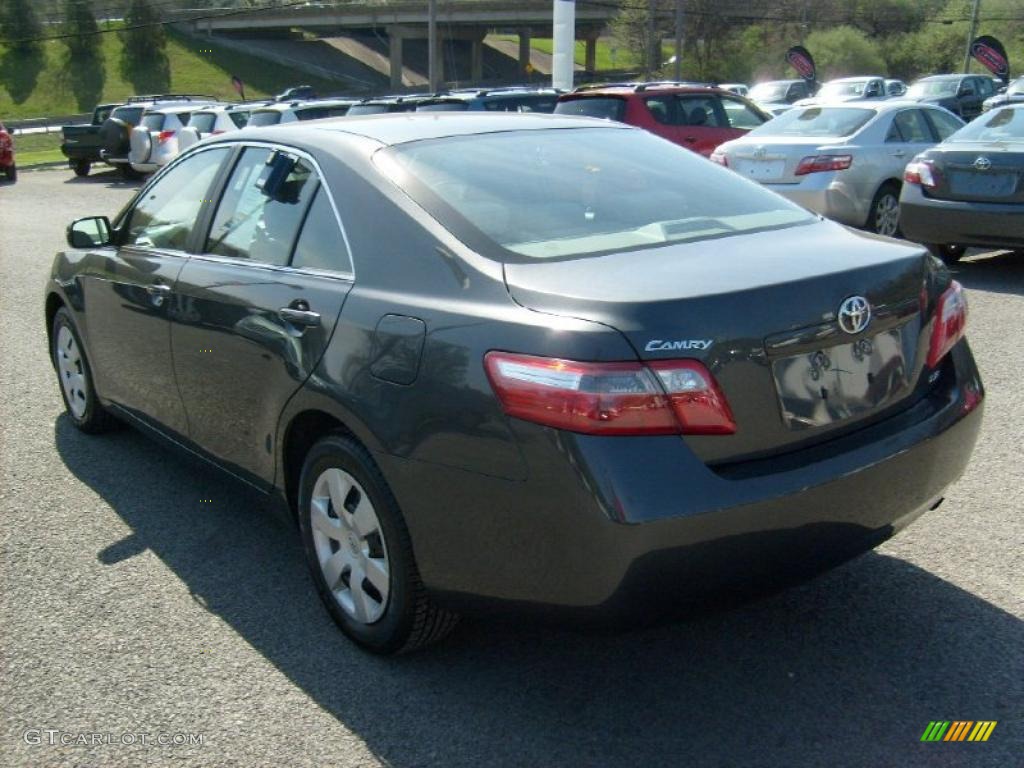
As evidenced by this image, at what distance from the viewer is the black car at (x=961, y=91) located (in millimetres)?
28031

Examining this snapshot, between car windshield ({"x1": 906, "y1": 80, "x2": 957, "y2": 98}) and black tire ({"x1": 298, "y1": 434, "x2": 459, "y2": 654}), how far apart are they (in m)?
28.6

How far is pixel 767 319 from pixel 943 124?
10.2 meters

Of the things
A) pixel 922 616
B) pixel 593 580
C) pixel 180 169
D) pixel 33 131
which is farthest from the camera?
pixel 33 131

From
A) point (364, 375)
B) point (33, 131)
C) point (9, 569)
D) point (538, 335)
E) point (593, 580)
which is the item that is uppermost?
point (538, 335)

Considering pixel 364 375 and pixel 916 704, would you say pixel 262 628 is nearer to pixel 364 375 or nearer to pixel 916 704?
pixel 364 375

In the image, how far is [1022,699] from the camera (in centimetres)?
298

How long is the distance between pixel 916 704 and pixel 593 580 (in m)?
1.06

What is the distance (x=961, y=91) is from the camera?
28734 mm

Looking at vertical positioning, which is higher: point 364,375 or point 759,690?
point 364,375

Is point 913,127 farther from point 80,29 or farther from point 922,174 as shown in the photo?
point 80,29

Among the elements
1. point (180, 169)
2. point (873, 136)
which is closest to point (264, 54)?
point (873, 136)

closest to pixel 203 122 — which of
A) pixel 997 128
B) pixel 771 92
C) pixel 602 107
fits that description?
pixel 602 107

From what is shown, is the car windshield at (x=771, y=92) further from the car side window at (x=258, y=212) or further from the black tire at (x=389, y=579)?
the black tire at (x=389, y=579)

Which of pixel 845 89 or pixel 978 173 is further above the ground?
pixel 978 173
